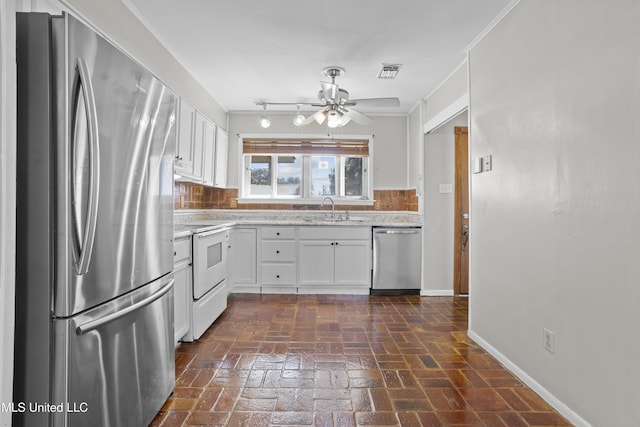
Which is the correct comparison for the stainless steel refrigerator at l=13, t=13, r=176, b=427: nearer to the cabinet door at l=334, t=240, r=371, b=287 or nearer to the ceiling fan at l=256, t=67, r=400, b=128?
the ceiling fan at l=256, t=67, r=400, b=128

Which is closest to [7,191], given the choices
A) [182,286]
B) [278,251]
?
[182,286]

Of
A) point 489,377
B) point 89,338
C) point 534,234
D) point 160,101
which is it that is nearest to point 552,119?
point 534,234

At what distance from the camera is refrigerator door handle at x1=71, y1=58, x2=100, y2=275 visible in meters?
1.18

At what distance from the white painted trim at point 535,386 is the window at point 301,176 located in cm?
273

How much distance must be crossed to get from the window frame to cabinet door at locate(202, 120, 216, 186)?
2.33ft

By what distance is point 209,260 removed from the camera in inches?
123

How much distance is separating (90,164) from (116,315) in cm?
61

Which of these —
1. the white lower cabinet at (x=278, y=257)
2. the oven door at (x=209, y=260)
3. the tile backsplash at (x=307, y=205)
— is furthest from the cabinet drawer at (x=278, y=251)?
the tile backsplash at (x=307, y=205)

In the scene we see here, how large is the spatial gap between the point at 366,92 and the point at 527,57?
2.11 m

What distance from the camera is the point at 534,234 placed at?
206cm

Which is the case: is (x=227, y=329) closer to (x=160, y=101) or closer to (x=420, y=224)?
(x=160, y=101)

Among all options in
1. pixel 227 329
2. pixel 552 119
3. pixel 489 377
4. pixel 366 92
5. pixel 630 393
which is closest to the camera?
pixel 630 393

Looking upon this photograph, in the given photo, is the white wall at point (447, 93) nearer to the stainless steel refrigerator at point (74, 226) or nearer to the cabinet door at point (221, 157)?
the cabinet door at point (221, 157)

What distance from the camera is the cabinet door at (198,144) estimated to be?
3.58 meters
